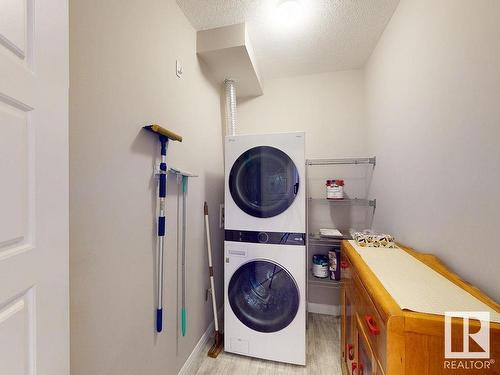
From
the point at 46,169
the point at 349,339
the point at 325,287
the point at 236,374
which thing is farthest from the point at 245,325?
the point at 46,169

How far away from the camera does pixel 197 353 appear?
1.83m

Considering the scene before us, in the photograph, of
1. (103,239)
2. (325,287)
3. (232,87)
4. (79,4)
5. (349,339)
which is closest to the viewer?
(79,4)

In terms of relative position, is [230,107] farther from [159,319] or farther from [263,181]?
[159,319]

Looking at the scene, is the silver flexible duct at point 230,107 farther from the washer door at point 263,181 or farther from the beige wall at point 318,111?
the washer door at point 263,181

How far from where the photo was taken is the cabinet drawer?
736 mm

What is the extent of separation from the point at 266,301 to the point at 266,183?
98 cm

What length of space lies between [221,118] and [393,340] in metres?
2.31

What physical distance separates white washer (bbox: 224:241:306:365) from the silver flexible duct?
116 centimetres

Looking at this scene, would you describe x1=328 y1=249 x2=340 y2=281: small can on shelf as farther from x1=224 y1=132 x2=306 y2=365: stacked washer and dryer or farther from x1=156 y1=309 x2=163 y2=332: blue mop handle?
x1=156 y1=309 x2=163 y2=332: blue mop handle

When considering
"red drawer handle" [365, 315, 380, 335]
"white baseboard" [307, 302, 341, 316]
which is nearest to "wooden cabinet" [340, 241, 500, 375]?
"red drawer handle" [365, 315, 380, 335]

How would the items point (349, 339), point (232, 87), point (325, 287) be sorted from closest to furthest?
point (349, 339) < point (232, 87) < point (325, 287)

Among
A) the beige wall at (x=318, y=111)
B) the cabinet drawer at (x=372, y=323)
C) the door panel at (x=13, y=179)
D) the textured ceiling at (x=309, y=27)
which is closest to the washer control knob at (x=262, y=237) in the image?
the cabinet drawer at (x=372, y=323)

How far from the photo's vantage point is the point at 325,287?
255cm

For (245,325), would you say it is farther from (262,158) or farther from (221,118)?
(221,118)
